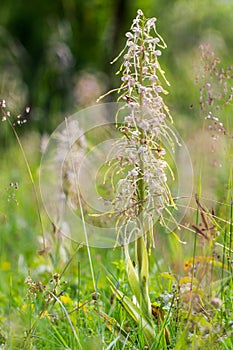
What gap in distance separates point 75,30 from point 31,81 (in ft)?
2.19

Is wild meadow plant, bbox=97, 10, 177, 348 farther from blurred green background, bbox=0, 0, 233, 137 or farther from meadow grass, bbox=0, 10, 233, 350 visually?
blurred green background, bbox=0, 0, 233, 137

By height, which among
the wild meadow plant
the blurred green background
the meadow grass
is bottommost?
the meadow grass

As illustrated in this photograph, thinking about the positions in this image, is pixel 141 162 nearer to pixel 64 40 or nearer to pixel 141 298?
pixel 141 298

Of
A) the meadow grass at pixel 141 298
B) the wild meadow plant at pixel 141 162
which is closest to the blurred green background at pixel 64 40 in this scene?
the meadow grass at pixel 141 298

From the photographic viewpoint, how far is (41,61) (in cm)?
714

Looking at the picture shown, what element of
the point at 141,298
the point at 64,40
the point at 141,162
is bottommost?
the point at 141,298

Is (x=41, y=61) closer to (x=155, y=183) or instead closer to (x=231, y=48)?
(x=231, y=48)

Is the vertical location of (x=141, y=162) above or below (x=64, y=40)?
below

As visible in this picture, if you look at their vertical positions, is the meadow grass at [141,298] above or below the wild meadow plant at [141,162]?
below

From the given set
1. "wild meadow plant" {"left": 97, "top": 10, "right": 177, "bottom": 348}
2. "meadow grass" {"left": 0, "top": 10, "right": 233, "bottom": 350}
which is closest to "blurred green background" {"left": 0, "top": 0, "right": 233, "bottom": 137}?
"meadow grass" {"left": 0, "top": 10, "right": 233, "bottom": 350}

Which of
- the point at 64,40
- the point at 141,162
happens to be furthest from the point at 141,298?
the point at 64,40

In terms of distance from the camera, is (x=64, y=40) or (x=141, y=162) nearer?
(x=141, y=162)

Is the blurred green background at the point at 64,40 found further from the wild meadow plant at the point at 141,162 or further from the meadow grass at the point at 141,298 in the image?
the wild meadow plant at the point at 141,162

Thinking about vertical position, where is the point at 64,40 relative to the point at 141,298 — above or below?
above
